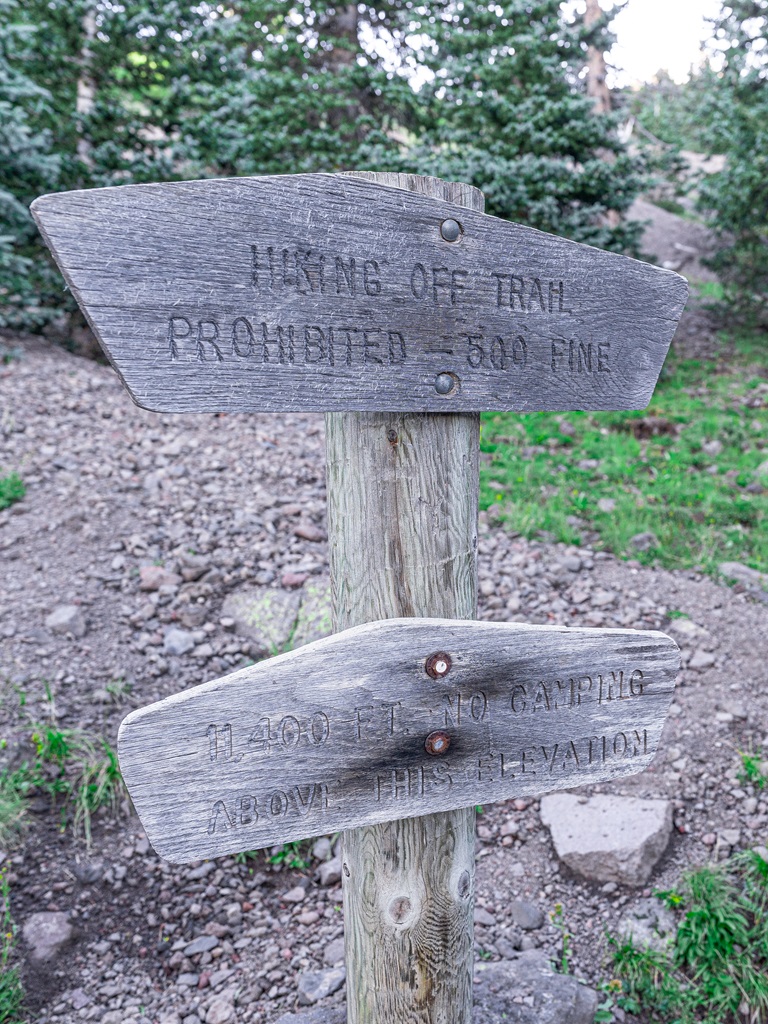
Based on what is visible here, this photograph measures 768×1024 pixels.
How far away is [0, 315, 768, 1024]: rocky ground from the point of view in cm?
272

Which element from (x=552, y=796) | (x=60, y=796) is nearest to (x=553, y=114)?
(x=552, y=796)

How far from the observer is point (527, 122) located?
323 inches

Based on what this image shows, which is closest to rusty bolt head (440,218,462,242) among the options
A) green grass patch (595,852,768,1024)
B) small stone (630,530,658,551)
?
green grass patch (595,852,768,1024)

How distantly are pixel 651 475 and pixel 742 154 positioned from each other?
6.49m

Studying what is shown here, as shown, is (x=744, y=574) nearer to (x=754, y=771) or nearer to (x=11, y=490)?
(x=754, y=771)

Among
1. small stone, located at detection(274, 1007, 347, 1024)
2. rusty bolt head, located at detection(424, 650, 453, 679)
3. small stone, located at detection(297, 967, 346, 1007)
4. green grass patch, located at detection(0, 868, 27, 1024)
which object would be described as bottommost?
small stone, located at detection(297, 967, 346, 1007)

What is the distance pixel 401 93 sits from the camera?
870cm

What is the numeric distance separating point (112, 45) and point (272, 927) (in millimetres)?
9621

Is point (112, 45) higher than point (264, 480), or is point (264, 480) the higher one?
point (112, 45)

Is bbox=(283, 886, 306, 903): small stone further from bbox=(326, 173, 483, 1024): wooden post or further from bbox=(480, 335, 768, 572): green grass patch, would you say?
bbox=(480, 335, 768, 572): green grass patch

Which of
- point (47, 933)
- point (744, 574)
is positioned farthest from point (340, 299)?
point (744, 574)

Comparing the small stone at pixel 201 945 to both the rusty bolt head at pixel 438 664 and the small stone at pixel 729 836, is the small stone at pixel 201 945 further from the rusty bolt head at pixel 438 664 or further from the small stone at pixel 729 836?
the small stone at pixel 729 836

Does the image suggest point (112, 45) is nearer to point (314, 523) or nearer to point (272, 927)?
point (314, 523)

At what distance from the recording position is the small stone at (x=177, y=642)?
13.3ft
